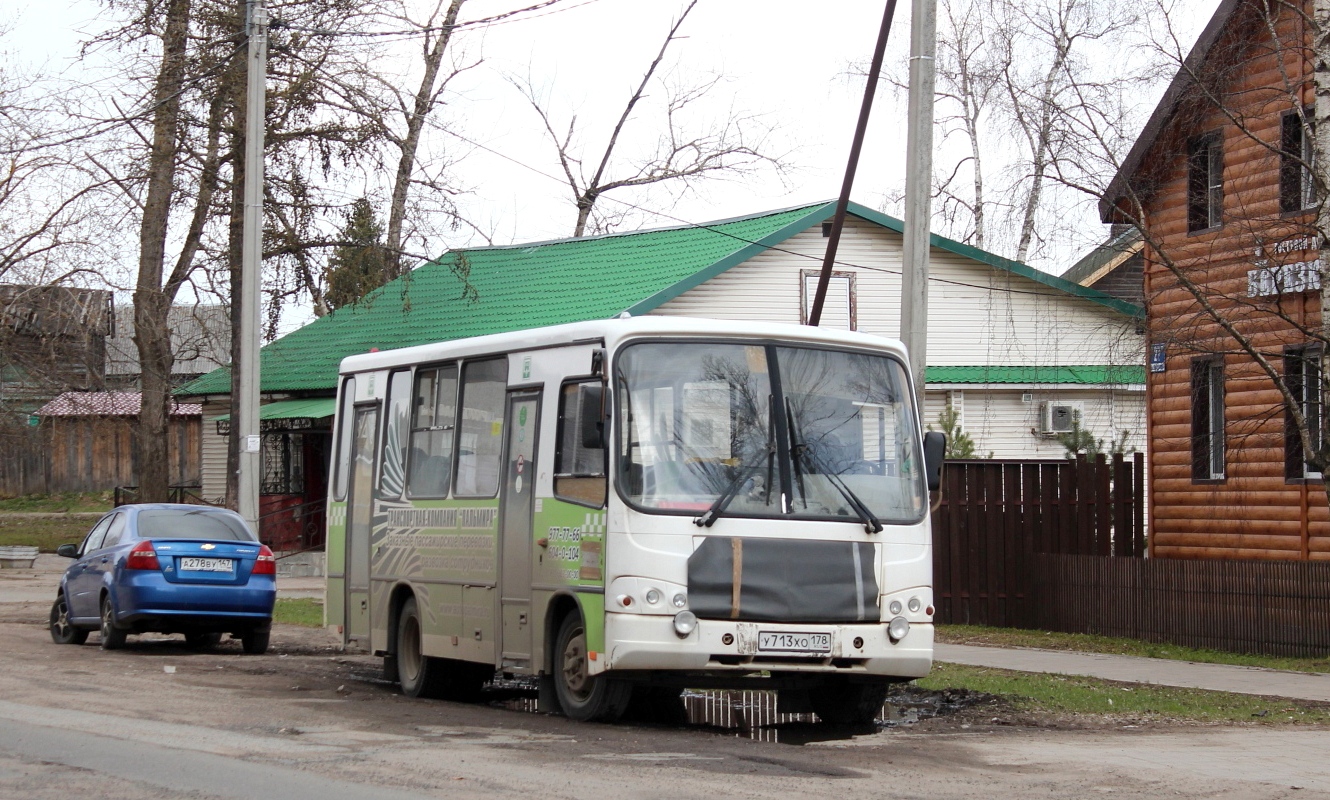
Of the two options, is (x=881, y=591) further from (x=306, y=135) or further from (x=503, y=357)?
(x=306, y=135)

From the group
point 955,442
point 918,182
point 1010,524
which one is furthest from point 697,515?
point 955,442

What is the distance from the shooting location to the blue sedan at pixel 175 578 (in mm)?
17062

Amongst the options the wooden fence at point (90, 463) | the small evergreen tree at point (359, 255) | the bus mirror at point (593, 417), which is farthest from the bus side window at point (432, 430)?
the wooden fence at point (90, 463)

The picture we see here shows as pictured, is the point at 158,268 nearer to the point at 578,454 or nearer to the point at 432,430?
the point at 432,430

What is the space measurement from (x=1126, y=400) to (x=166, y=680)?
23628 mm

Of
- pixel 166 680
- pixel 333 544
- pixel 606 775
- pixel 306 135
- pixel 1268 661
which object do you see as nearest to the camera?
pixel 606 775

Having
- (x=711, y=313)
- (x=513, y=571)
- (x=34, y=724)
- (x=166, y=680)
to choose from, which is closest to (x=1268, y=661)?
(x=513, y=571)

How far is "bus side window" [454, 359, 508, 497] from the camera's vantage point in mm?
12859

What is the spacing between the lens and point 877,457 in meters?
11.8

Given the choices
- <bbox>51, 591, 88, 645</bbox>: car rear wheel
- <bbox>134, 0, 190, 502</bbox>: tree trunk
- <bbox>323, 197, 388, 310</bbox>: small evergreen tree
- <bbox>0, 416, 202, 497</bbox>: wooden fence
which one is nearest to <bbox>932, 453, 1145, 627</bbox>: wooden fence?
<bbox>51, 591, 88, 645</bbox>: car rear wheel

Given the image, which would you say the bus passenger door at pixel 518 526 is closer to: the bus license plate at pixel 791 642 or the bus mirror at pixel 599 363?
the bus mirror at pixel 599 363

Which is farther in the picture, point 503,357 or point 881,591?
point 503,357

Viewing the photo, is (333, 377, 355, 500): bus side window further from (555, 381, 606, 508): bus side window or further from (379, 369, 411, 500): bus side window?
(555, 381, 606, 508): bus side window

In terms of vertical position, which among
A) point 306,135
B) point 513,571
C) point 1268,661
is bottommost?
point 1268,661
